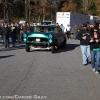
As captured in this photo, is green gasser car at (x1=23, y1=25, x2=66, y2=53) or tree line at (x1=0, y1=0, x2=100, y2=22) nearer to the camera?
green gasser car at (x1=23, y1=25, x2=66, y2=53)

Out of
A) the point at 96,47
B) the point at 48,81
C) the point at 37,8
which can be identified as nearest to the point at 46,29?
the point at 96,47

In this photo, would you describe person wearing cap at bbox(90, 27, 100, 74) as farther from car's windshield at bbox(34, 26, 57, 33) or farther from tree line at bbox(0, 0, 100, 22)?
tree line at bbox(0, 0, 100, 22)

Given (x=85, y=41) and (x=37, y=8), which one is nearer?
(x=85, y=41)

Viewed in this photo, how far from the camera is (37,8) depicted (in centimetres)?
5825

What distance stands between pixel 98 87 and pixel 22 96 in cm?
228

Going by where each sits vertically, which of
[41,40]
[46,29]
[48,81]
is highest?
[46,29]

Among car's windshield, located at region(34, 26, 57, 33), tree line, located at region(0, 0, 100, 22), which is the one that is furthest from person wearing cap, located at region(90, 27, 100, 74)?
tree line, located at region(0, 0, 100, 22)

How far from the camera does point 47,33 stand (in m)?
17.8

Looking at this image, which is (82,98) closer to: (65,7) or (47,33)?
(47,33)

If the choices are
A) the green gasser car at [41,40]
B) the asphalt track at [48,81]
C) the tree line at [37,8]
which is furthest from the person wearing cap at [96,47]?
the tree line at [37,8]

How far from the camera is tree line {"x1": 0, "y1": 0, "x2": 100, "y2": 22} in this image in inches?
2226

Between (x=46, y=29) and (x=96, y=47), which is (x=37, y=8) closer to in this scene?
(x=46, y=29)

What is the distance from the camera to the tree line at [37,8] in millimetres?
56547

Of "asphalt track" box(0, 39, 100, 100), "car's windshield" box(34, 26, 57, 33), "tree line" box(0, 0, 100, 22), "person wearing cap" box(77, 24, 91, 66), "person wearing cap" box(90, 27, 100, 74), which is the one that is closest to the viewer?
"asphalt track" box(0, 39, 100, 100)
